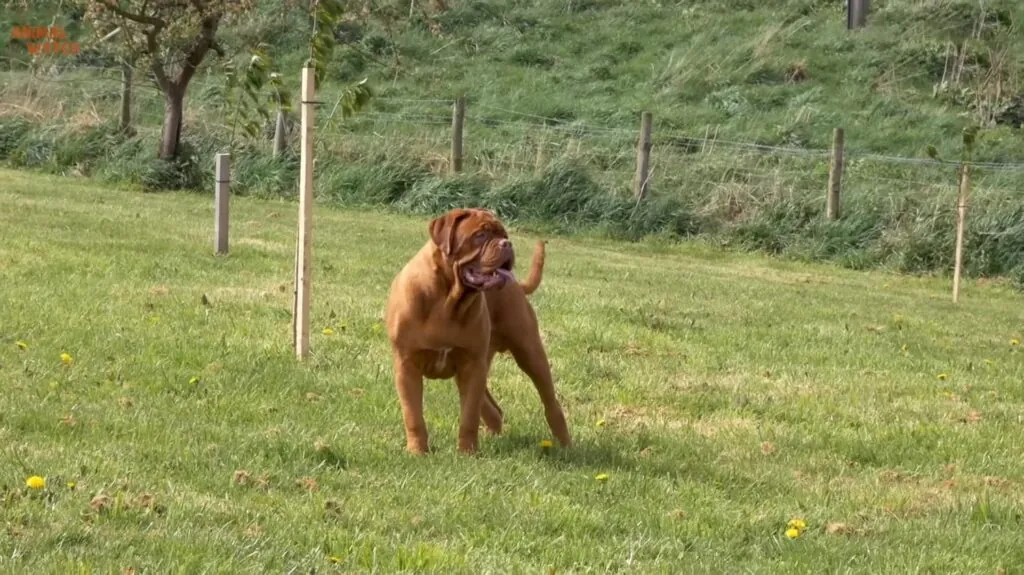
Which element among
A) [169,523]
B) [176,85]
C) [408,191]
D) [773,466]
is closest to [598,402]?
[773,466]

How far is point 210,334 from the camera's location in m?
8.14

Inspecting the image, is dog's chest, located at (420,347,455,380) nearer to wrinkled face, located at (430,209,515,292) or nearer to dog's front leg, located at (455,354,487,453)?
dog's front leg, located at (455,354,487,453)

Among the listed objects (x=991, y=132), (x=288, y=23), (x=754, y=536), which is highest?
(x=288, y=23)

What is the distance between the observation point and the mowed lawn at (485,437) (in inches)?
172

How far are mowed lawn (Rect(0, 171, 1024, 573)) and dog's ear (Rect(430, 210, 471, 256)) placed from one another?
912 millimetres

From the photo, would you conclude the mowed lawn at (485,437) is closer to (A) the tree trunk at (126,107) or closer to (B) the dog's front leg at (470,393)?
(B) the dog's front leg at (470,393)

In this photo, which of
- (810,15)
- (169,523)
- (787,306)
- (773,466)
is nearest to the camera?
(169,523)

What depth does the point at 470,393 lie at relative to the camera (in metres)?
5.62

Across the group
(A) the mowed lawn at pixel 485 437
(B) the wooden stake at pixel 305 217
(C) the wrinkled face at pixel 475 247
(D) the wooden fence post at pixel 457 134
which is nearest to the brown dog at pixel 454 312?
(C) the wrinkled face at pixel 475 247

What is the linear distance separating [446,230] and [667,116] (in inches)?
729

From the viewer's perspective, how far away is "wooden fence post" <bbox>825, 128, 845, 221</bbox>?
18625 millimetres

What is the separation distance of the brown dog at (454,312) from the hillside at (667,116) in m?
13.4

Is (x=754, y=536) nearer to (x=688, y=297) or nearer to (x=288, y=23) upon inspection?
(x=688, y=297)

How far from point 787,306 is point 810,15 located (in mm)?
18047
